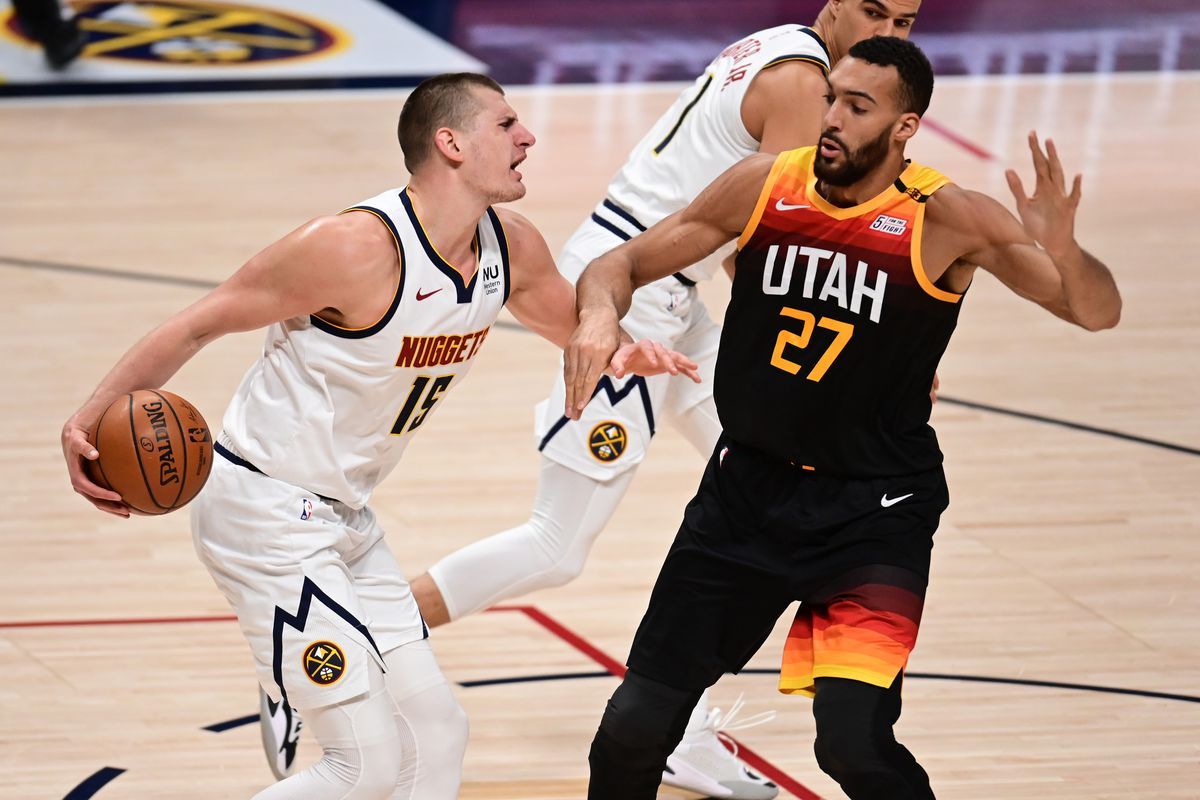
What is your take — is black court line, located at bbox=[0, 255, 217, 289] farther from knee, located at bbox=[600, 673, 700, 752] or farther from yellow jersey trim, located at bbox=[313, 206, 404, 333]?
knee, located at bbox=[600, 673, 700, 752]

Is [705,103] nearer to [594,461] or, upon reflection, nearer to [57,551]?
[594,461]

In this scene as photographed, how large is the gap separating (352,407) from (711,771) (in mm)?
1703

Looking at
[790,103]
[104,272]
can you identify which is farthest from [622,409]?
[104,272]

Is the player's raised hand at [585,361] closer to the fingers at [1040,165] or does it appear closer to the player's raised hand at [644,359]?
the player's raised hand at [644,359]

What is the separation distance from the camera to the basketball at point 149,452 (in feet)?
13.3

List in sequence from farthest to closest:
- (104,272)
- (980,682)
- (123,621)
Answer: (104,272)
(123,621)
(980,682)

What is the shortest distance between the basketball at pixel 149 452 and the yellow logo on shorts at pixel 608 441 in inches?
59.1

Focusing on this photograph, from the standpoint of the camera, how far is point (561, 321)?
462 centimetres

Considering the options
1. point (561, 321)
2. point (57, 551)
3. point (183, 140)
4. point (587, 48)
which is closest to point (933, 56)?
point (587, 48)

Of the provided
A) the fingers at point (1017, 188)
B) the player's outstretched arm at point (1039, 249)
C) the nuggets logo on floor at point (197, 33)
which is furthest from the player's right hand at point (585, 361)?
the nuggets logo on floor at point (197, 33)

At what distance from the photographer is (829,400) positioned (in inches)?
165

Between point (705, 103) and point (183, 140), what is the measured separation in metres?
8.33

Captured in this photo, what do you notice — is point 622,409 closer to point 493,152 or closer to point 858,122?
point 493,152

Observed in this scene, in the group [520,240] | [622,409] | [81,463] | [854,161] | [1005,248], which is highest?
[854,161]
